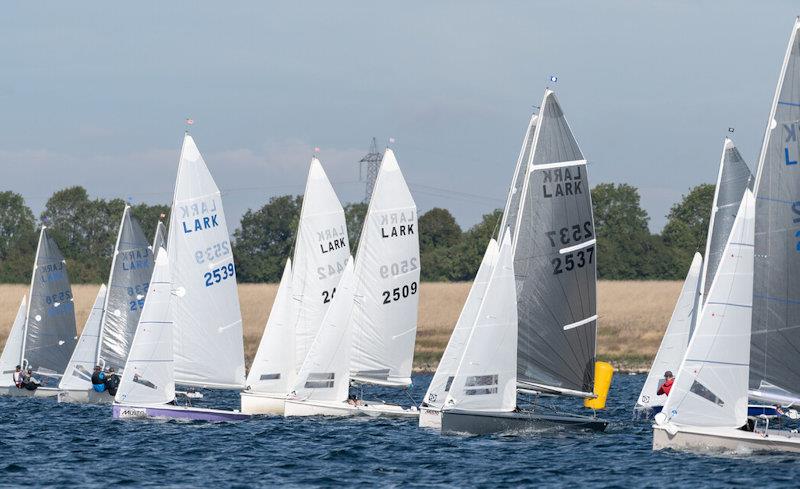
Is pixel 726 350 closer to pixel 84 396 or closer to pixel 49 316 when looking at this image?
pixel 84 396

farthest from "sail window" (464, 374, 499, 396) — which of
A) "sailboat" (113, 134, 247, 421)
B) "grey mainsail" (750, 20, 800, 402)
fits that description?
"sailboat" (113, 134, 247, 421)

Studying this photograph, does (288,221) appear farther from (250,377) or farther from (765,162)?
(765,162)

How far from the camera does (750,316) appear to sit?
2745cm

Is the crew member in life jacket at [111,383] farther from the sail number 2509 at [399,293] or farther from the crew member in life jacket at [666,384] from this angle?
the crew member in life jacket at [666,384]

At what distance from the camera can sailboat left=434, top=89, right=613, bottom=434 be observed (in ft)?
106

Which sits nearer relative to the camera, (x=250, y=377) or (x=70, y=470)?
(x=70, y=470)

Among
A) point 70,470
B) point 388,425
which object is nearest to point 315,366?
point 388,425

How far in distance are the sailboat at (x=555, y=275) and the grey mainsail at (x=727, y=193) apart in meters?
5.51

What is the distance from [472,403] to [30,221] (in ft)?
312

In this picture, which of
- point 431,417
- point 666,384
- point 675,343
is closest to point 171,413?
point 431,417

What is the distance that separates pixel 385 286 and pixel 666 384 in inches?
321

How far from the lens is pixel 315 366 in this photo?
36312 millimetres

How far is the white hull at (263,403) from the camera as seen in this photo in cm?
3869

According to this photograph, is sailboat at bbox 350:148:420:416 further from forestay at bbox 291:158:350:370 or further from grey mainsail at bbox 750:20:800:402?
grey mainsail at bbox 750:20:800:402
